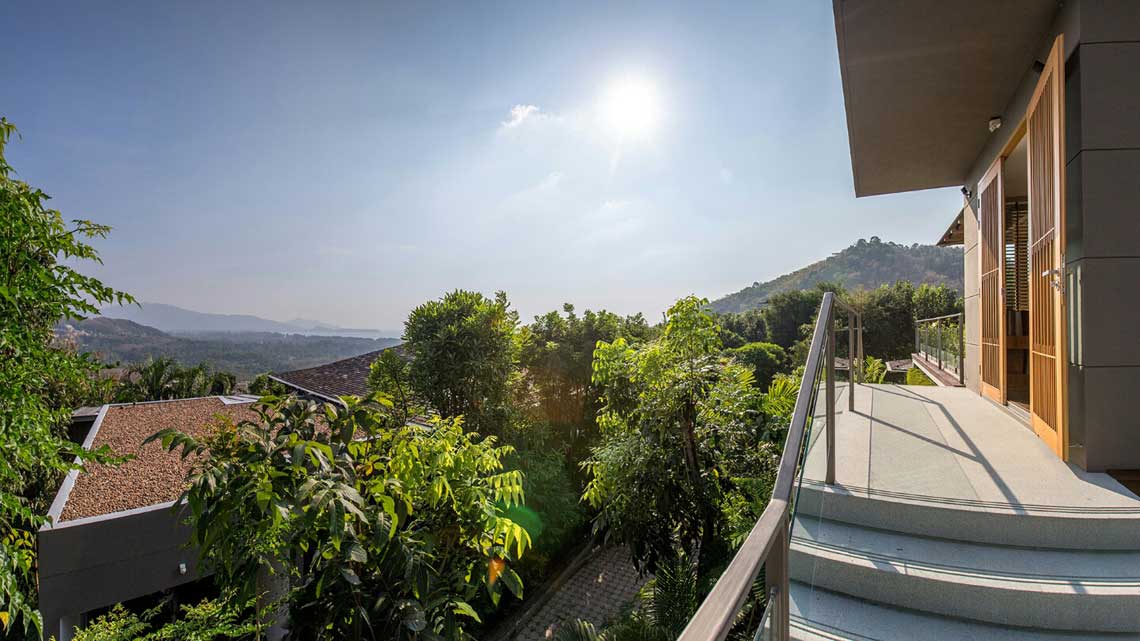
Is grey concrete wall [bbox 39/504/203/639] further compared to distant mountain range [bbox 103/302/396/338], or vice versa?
distant mountain range [bbox 103/302/396/338]

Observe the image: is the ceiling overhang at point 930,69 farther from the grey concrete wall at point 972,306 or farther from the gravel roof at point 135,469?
the gravel roof at point 135,469

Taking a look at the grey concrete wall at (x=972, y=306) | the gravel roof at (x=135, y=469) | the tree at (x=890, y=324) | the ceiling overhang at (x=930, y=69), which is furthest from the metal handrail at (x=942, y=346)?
the tree at (x=890, y=324)

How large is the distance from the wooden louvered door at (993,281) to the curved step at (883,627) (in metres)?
4.39

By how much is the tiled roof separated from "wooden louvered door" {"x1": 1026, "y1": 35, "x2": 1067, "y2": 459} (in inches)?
589

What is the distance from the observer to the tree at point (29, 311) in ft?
11.2

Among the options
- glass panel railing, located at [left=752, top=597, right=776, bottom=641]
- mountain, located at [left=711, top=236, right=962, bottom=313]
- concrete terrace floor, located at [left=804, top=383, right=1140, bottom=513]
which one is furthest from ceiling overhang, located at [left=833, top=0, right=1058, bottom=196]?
mountain, located at [left=711, top=236, right=962, bottom=313]

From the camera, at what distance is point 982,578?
6.31 feet

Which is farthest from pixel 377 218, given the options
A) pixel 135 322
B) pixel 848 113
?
pixel 135 322

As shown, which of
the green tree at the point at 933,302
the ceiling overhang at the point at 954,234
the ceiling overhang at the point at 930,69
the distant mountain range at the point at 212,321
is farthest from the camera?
the distant mountain range at the point at 212,321

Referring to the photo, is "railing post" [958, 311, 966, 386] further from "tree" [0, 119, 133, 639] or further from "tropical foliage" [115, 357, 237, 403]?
"tropical foliage" [115, 357, 237, 403]

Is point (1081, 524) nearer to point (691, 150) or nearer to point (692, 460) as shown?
point (692, 460)

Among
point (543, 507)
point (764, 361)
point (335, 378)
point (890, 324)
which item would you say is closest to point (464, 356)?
point (543, 507)

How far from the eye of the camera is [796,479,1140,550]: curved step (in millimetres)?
2121

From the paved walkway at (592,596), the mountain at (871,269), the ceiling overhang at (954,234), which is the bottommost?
the paved walkway at (592,596)
